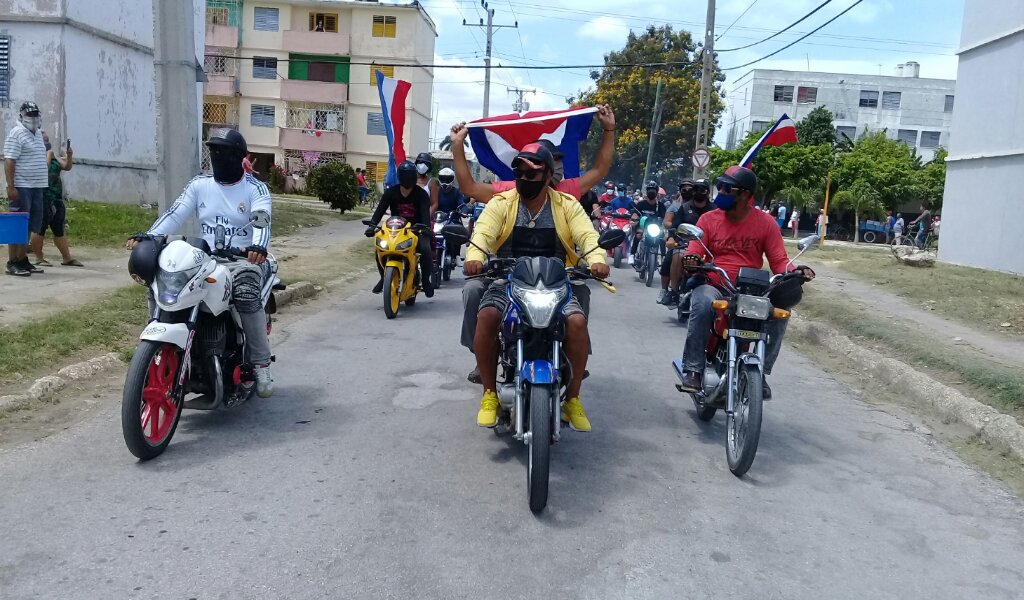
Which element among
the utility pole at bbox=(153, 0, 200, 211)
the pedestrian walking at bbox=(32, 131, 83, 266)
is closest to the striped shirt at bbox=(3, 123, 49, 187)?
the pedestrian walking at bbox=(32, 131, 83, 266)

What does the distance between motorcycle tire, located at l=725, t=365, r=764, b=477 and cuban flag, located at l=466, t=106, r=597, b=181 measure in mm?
3142

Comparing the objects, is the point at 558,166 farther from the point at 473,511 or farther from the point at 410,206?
the point at 410,206

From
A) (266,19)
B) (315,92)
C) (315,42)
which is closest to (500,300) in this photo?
(315,92)

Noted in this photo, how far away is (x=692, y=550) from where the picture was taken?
3900 millimetres

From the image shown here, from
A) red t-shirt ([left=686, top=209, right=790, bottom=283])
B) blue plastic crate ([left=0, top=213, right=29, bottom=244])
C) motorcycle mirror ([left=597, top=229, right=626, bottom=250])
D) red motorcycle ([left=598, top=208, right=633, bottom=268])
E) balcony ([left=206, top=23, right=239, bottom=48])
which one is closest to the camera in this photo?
motorcycle mirror ([left=597, top=229, right=626, bottom=250])

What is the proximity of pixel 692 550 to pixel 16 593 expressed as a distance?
8.88ft

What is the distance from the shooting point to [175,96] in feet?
25.1

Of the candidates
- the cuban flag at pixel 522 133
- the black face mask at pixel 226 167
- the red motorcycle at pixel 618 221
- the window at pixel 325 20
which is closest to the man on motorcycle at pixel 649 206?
the red motorcycle at pixel 618 221

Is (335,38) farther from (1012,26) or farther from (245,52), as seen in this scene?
(1012,26)

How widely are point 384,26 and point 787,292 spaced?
4491cm

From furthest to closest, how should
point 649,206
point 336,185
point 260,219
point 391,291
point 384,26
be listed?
1. point 384,26
2. point 336,185
3. point 649,206
4. point 391,291
5. point 260,219

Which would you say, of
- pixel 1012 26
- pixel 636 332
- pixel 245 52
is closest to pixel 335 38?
pixel 245 52

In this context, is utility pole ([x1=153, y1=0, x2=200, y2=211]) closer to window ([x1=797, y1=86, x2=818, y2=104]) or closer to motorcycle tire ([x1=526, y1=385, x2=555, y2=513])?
motorcycle tire ([x1=526, y1=385, x2=555, y2=513])

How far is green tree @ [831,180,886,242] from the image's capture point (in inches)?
1565
